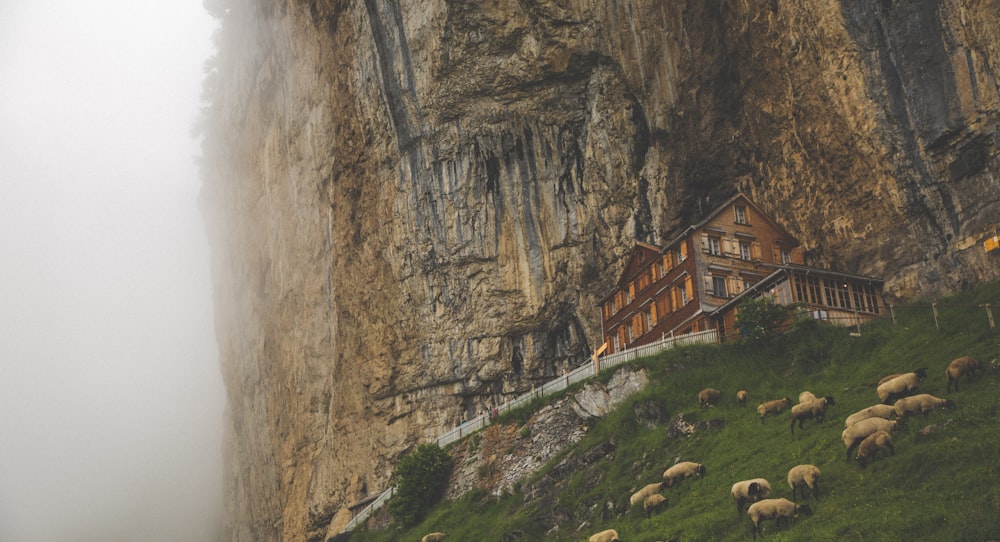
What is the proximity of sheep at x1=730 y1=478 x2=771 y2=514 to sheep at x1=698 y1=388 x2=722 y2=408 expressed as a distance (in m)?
13.0

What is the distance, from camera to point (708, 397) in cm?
4456

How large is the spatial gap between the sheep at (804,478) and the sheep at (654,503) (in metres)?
6.06

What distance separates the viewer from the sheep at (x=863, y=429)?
1220 inches

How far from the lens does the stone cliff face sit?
1887 inches

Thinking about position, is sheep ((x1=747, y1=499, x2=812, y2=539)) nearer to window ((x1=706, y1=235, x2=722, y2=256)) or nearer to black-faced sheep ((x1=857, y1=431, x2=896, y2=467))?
black-faced sheep ((x1=857, y1=431, x2=896, y2=467))

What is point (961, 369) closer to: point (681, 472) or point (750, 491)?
point (750, 491)

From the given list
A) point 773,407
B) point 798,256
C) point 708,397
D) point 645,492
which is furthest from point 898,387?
point 798,256

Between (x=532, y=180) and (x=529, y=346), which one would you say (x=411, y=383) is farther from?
(x=532, y=180)

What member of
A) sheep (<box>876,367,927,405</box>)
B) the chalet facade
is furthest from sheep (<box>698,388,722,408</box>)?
sheep (<box>876,367,927,405</box>)

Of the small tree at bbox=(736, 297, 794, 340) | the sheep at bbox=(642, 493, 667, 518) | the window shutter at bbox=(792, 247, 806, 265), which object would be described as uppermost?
the window shutter at bbox=(792, 247, 806, 265)

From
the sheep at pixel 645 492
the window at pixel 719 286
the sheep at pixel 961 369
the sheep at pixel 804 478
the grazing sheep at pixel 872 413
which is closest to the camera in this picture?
the sheep at pixel 804 478

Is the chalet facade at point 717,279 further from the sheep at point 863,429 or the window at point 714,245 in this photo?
the sheep at point 863,429

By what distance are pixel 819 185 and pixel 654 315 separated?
11217 mm

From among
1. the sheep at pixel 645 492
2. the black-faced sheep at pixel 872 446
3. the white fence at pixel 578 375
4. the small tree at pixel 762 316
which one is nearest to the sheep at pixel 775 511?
the black-faced sheep at pixel 872 446
